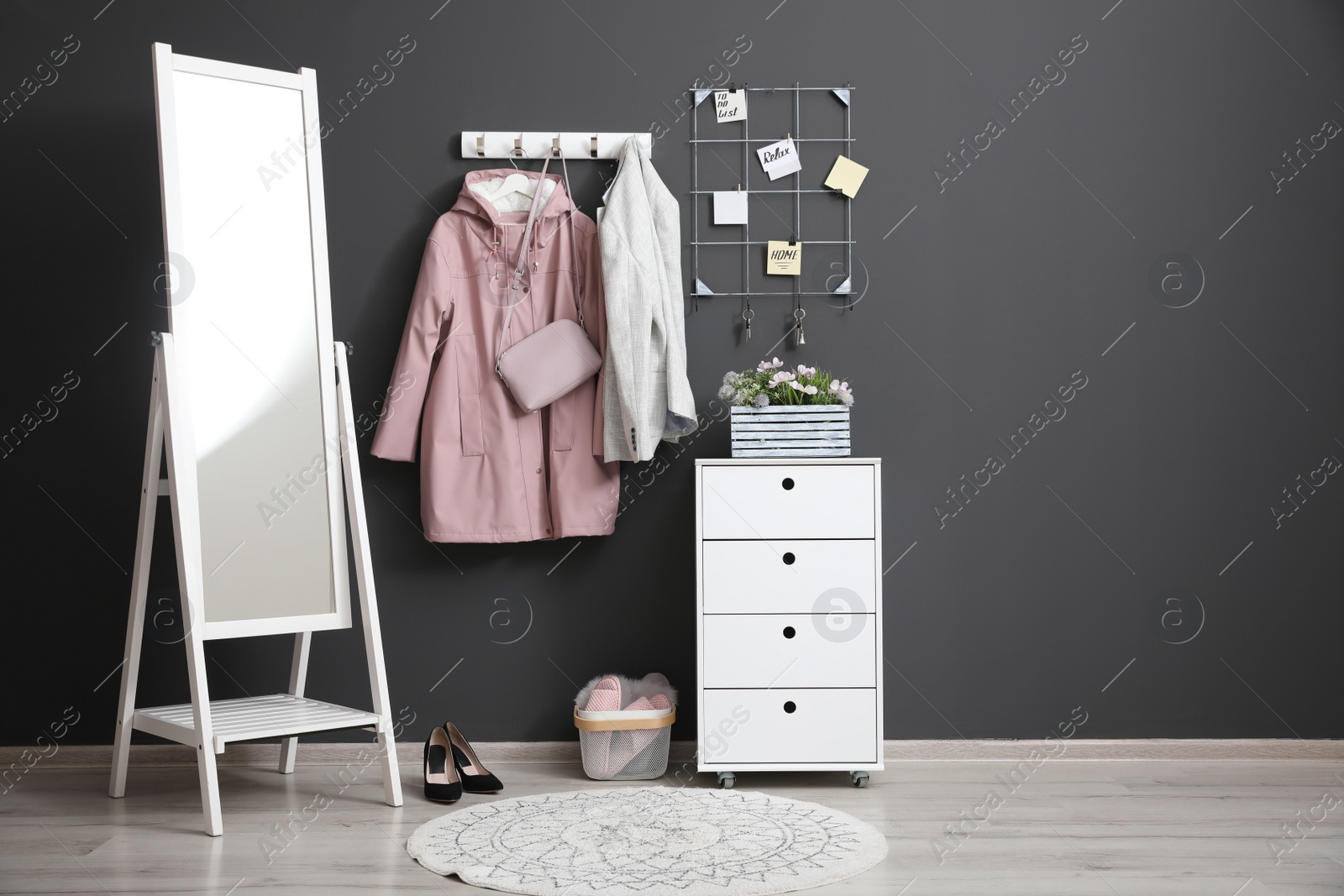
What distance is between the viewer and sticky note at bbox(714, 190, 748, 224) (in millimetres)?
2824

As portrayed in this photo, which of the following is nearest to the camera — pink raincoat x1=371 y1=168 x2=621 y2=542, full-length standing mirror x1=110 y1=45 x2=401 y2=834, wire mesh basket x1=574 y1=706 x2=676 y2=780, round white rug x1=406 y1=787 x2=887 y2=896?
round white rug x1=406 y1=787 x2=887 y2=896

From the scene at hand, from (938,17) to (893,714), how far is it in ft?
6.37

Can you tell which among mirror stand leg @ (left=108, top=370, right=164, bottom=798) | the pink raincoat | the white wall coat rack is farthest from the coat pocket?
mirror stand leg @ (left=108, top=370, right=164, bottom=798)

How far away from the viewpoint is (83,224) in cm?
277

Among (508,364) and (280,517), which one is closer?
(280,517)

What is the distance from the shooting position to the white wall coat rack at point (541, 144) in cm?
277

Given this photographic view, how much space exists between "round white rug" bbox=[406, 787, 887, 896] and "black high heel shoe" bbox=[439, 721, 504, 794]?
9 cm

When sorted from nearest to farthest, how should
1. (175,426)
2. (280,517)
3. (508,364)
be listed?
(175,426)
(280,517)
(508,364)

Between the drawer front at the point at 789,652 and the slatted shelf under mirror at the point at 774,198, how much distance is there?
2.67 feet

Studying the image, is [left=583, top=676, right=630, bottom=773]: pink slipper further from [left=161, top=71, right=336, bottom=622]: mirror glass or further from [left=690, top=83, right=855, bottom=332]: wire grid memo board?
[left=690, top=83, right=855, bottom=332]: wire grid memo board

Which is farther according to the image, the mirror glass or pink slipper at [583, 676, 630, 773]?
pink slipper at [583, 676, 630, 773]

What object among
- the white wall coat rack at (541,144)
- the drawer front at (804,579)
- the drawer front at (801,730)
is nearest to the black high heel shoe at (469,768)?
the drawer front at (801,730)

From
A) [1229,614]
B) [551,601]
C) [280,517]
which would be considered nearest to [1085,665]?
[1229,614]

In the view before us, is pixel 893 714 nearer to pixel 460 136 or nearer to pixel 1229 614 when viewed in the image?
pixel 1229 614
